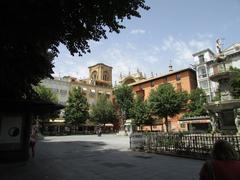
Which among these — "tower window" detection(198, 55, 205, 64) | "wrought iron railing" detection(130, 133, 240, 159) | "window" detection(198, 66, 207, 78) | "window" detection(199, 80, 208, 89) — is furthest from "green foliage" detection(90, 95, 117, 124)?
"wrought iron railing" detection(130, 133, 240, 159)

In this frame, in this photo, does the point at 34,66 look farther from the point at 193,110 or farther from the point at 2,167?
the point at 193,110

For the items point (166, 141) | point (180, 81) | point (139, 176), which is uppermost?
point (180, 81)

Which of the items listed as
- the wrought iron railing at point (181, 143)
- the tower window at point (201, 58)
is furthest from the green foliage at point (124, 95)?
the wrought iron railing at point (181, 143)

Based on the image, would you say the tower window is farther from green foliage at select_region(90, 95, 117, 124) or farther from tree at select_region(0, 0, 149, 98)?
tree at select_region(0, 0, 149, 98)

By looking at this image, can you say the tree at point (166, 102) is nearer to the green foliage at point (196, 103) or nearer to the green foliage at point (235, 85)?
the green foliage at point (196, 103)

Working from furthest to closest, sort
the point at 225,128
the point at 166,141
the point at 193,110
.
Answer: the point at 193,110 < the point at 225,128 < the point at 166,141

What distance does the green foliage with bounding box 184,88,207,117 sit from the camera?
4128cm

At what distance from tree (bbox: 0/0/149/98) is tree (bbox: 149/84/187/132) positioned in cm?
3019

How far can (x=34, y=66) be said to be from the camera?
9.02 metres

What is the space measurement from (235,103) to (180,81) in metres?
28.5

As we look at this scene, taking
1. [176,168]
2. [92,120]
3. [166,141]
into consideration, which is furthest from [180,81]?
[176,168]

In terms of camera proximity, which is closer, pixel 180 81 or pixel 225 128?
pixel 225 128

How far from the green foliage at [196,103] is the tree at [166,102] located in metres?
3.80

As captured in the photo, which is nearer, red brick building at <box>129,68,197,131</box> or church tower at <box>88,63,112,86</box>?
red brick building at <box>129,68,197,131</box>
